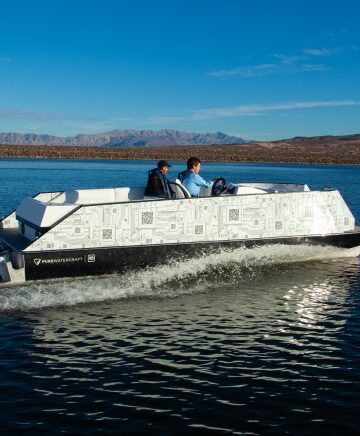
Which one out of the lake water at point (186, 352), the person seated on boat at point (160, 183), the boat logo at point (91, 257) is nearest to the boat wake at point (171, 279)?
the lake water at point (186, 352)

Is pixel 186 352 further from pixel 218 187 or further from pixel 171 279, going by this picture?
pixel 218 187

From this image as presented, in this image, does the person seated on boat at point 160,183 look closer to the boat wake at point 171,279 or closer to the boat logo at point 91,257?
the boat wake at point 171,279

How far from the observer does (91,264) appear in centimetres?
1318

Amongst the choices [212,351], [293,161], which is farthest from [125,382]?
[293,161]

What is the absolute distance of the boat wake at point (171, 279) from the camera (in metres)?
11.9

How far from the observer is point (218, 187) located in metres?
15.2

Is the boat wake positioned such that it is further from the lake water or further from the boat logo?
the boat logo

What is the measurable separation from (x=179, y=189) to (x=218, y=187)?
1248 millimetres

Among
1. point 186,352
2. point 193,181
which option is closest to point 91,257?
point 193,181

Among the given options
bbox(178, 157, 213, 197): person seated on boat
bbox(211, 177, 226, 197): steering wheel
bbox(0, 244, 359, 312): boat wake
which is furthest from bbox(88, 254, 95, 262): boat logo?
bbox(211, 177, 226, 197): steering wheel

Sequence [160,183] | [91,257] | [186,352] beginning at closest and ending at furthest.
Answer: [186,352], [91,257], [160,183]

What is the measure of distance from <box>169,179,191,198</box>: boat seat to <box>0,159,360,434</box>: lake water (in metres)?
1.76

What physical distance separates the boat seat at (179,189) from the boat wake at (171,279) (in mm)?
1650

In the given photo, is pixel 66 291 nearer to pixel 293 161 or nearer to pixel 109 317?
pixel 109 317
